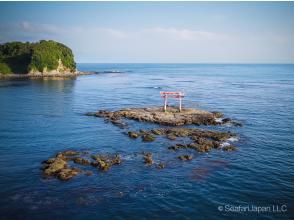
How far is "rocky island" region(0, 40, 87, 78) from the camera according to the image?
16012 cm

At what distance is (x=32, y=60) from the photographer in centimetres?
16088

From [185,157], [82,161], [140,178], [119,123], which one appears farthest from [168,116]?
[140,178]

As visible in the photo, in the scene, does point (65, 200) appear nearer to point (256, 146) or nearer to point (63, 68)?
point (256, 146)

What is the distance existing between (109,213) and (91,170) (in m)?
9.97

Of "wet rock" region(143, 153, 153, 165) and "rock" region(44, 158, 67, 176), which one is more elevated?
"wet rock" region(143, 153, 153, 165)

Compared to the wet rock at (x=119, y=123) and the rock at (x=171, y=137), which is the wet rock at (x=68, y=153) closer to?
the rock at (x=171, y=137)

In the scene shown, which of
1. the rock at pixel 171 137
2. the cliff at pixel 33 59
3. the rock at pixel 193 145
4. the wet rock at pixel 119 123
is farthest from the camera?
the cliff at pixel 33 59

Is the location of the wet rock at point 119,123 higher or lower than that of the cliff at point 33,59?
lower

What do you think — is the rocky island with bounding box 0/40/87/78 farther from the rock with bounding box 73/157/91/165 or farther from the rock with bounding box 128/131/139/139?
the rock with bounding box 73/157/91/165

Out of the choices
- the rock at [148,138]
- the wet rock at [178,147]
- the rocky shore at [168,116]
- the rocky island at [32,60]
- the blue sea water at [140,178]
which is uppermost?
the rocky island at [32,60]

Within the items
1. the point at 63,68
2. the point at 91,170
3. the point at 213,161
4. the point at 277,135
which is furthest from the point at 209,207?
the point at 63,68

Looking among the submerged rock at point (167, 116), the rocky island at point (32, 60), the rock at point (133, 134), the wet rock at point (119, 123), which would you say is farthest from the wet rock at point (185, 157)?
the rocky island at point (32, 60)

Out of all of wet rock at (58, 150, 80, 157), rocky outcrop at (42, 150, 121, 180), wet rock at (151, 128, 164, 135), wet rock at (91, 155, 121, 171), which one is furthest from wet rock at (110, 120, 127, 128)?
wet rock at (91, 155, 121, 171)

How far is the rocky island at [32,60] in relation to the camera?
160125 millimetres
